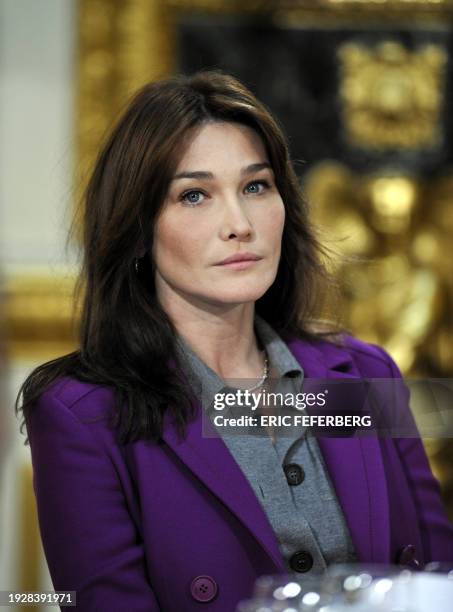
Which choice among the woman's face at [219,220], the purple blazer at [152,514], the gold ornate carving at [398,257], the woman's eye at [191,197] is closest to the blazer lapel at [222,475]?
the purple blazer at [152,514]

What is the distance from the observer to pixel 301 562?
63.9 inches

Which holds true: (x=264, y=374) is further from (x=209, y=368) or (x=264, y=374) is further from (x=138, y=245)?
(x=138, y=245)

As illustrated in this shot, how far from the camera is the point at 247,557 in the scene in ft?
5.22

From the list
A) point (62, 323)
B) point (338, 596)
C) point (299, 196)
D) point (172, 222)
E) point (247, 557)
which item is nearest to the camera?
point (338, 596)

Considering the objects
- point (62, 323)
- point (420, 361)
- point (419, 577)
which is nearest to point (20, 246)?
point (62, 323)

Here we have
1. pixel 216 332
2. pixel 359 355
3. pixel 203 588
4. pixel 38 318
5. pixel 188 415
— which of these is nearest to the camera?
pixel 203 588

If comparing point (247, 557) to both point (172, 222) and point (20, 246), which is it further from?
point (20, 246)

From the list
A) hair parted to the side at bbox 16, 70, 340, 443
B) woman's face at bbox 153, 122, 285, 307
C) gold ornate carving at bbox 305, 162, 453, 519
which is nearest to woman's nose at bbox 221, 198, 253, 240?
woman's face at bbox 153, 122, 285, 307

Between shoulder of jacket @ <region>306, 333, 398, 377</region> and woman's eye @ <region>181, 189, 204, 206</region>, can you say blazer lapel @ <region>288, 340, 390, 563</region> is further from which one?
woman's eye @ <region>181, 189, 204, 206</region>

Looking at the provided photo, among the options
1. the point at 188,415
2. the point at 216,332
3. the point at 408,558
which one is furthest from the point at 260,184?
the point at 408,558

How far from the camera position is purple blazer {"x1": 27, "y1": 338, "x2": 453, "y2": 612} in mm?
1570

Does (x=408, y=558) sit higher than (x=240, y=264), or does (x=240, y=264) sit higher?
(x=240, y=264)

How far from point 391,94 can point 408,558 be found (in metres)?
2.87

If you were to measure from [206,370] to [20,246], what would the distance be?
8.31ft
